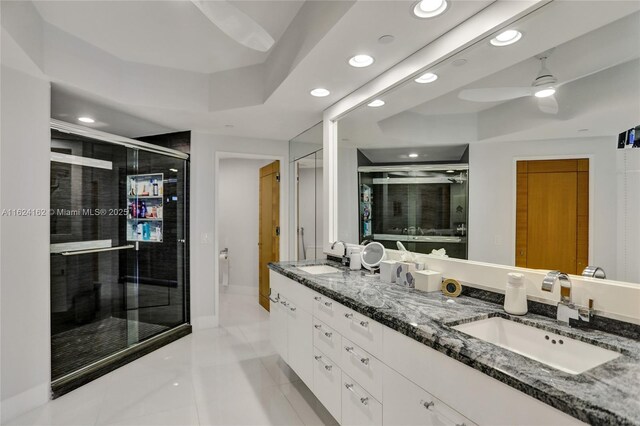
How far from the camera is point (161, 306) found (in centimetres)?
387

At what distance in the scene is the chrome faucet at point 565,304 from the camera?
1290mm

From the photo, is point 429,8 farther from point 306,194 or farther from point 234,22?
point 306,194

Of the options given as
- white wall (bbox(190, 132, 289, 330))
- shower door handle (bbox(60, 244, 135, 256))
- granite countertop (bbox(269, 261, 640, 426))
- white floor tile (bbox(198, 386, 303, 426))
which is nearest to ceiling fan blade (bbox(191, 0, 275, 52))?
granite countertop (bbox(269, 261, 640, 426))

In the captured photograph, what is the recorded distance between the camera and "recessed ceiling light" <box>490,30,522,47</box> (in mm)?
1533

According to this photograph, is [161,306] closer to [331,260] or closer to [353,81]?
[331,260]

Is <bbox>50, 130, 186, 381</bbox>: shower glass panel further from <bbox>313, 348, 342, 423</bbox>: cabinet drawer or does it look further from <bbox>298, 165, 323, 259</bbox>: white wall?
<bbox>313, 348, 342, 423</bbox>: cabinet drawer

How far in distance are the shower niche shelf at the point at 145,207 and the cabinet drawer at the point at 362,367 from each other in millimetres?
2897

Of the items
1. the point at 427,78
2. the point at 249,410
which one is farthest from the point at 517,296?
the point at 249,410

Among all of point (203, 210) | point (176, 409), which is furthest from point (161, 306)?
point (176, 409)

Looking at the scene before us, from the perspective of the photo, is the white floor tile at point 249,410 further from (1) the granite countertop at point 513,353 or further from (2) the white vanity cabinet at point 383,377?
(1) the granite countertop at point 513,353

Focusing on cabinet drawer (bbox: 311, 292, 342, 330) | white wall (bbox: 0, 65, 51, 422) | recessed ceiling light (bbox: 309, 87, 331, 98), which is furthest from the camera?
recessed ceiling light (bbox: 309, 87, 331, 98)

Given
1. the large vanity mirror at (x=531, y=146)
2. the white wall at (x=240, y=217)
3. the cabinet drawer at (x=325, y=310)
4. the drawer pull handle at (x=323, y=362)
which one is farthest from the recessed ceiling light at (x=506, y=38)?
the white wall at (x=240, y=217)

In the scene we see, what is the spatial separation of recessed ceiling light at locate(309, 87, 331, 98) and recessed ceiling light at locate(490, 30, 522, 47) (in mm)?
1284

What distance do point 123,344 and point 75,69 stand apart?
8.14 feet
